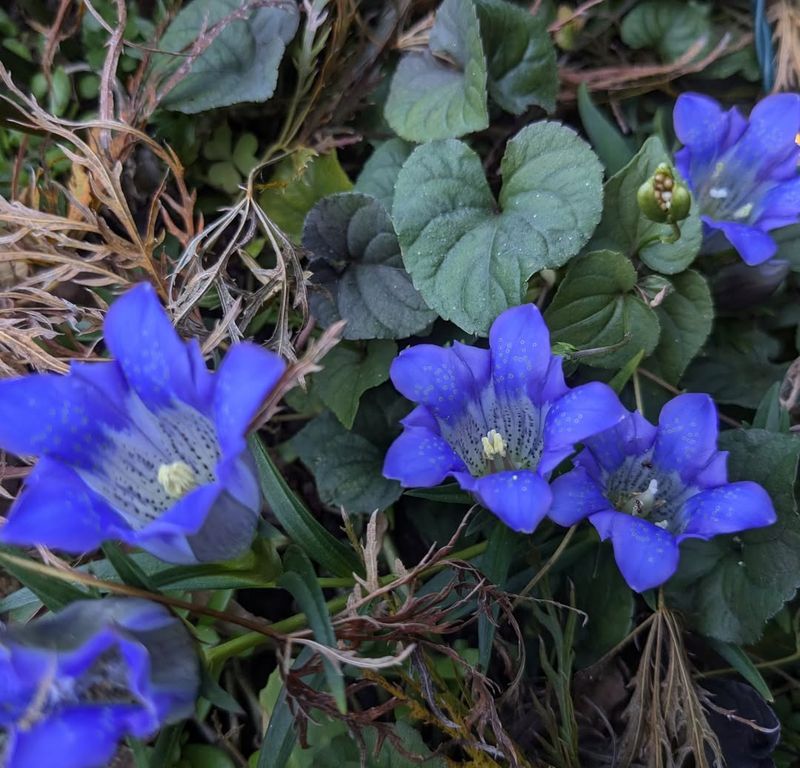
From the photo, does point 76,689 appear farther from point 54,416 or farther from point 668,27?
point 668,27

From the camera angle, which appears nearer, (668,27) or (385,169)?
(385,169)

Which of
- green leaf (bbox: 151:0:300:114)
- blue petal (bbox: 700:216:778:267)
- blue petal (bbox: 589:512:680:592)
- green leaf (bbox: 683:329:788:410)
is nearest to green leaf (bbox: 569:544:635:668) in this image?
blue petal (bbox: 589:512:680:592)

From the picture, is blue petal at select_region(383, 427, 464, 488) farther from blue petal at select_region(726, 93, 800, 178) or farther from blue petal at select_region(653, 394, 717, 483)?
blue petal at select_region(726, 93, 800, 178)

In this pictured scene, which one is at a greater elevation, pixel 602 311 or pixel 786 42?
pixel 786 42

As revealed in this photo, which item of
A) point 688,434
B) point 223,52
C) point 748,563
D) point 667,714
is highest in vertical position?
point 223,52

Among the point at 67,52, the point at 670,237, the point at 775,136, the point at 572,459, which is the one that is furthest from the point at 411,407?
the point at 67,52

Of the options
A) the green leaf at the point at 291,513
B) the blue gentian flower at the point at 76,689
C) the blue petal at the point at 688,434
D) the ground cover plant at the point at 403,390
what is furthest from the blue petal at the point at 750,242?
the blue gentian flower at the point at 76,689

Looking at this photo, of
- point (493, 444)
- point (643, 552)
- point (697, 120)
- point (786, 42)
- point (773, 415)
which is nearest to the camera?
point (643, 552)

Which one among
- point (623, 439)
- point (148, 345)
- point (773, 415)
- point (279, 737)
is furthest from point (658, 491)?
point (148, 345)
